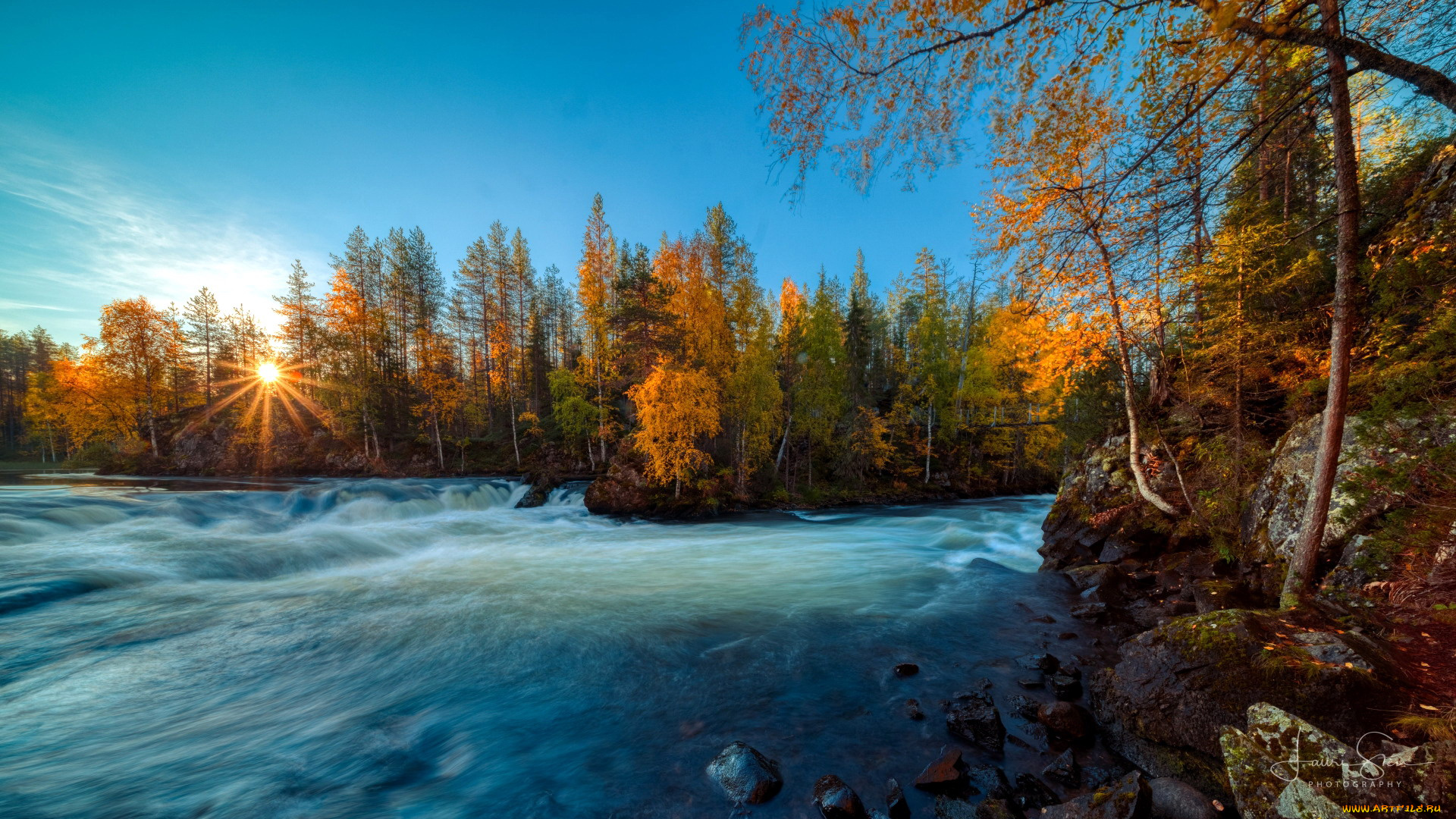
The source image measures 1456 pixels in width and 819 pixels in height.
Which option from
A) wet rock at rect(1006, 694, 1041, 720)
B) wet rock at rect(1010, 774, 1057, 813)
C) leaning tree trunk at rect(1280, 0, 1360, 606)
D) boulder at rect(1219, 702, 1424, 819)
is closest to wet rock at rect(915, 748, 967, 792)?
wet rock at rect(1010, 774, 1057, 813)

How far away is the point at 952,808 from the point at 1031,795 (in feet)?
2.05

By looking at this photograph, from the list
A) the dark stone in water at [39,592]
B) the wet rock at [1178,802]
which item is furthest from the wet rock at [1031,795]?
the dark stone in water at [39,592]

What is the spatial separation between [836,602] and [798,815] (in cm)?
550

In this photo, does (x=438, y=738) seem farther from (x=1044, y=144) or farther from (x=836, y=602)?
(x=1044, y=144)

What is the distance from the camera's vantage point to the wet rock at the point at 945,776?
375 centimetres

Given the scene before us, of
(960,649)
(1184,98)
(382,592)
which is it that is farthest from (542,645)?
(1184,98)

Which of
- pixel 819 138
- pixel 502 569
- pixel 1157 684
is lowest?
pixel 502 569

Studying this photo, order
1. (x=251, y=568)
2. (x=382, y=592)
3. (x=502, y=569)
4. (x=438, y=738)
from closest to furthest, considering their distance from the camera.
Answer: (x=438, y=738) → (x=382, y=592) → (x=251, y=568) → (x=502, y=569)

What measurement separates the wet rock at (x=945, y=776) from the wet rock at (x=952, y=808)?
83 mm

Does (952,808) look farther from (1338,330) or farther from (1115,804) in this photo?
(1338,330)

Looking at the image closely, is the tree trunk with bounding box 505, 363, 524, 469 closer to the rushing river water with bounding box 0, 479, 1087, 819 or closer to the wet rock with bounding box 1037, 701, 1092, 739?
the rushing river water with bounding box 0, 479, 1087, 819

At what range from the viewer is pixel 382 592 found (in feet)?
31.9

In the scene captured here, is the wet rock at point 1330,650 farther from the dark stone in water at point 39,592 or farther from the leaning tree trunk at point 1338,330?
the dark stone in water at point 39,592
